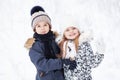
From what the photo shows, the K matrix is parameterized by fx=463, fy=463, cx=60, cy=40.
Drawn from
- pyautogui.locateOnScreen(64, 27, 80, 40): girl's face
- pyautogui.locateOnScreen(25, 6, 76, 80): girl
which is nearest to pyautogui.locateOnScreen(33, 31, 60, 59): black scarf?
pyautogui.locateOnScreen(25, 6, 76, 80): girl

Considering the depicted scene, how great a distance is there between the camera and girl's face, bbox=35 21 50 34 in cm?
336

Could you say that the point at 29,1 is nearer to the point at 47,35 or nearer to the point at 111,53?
the point at 111,53

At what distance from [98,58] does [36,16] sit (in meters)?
0.55

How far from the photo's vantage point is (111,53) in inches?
236

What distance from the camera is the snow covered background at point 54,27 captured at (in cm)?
566

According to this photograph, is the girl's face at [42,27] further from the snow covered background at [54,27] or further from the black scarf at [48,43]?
the snow covered background at [54,27]

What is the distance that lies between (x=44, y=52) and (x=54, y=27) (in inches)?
112

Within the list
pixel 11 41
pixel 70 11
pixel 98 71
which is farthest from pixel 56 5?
pixel 98 71

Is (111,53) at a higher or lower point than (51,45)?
lower

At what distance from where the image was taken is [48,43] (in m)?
3.38

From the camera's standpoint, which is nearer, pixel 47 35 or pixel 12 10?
pixel 47 35

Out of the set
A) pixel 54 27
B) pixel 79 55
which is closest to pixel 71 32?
pixel 79 55

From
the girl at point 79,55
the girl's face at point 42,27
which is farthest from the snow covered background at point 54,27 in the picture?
the girl's face at point 42,27

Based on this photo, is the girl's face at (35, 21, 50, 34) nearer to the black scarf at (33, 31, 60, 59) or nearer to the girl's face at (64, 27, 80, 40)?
the black scarf at (33, 31, 60, 59)
